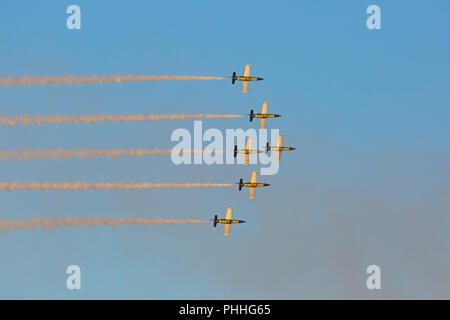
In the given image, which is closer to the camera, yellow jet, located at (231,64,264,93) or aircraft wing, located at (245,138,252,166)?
aircraft wing, located at (245,138,252,166)

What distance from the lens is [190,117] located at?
117 metres

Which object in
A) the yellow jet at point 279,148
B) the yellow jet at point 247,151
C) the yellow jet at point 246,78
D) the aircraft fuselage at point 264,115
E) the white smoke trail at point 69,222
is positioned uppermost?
the yellow jet at point 246,78

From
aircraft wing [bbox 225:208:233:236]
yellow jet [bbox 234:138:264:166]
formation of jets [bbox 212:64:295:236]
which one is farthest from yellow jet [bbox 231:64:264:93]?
aircraft wing [bbox 225:208:233:236]

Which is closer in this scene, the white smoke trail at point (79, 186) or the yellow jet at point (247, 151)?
the white smoke trail at point (79, 186)

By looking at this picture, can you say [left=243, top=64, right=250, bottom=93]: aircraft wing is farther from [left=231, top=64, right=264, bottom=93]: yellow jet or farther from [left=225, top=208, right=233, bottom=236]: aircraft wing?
[left=225, top=208, right=233, bottom=236]: aircraft wing

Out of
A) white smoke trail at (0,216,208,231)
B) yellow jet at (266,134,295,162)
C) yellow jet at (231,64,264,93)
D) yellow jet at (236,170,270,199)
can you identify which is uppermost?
yellow jet at (231,64,264,93)

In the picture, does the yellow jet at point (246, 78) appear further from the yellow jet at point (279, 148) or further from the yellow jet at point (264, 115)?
the yellow jet at point (279, 148)

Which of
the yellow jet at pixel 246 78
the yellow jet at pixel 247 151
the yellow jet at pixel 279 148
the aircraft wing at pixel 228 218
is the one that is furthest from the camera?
the aircraft wing at pixel 228 218

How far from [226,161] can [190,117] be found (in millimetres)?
11049

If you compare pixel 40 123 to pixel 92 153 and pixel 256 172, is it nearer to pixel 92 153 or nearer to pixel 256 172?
pixel 92 153

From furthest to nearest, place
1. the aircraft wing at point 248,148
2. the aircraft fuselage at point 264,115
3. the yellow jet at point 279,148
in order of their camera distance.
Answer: the yellow jet at point 279,148, the aircraft fuselage at point 264,115, the aircraft wing at point 248,148

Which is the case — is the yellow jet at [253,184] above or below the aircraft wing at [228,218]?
above

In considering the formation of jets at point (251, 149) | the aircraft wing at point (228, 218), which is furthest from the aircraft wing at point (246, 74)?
the aircraft wing at point (228, 218)
